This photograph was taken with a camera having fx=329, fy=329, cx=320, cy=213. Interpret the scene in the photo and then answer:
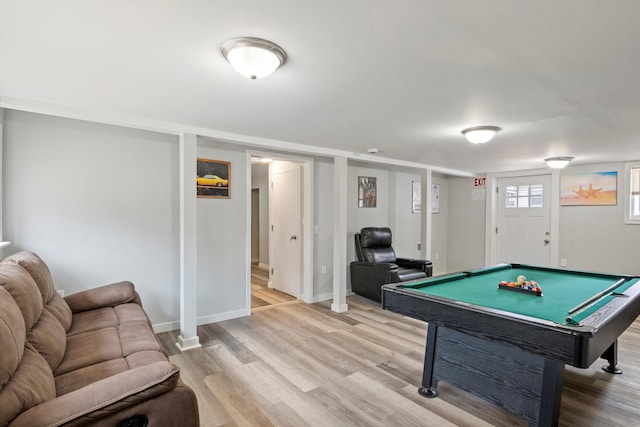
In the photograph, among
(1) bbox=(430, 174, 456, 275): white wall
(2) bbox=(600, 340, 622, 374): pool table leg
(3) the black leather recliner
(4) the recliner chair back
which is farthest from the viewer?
(1) bbox=(430, 174, 456, 275): white wall

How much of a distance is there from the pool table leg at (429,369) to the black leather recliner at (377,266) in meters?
1.94

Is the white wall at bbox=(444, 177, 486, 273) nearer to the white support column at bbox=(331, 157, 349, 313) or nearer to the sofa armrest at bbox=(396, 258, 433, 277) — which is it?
the sofa armrest at bbox=(396, 258, 433, 277)

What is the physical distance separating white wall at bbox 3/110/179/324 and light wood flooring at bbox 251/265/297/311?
4.18 ft

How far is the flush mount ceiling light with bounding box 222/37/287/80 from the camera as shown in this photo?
5.01ft

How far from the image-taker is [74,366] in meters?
1.74

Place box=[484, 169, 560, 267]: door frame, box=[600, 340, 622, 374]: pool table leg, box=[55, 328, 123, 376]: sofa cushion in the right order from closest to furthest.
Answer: box=[55, 328, 123, 376]: sofa cushion, box=[600, 340, 622, 374]: pool table leg, box=[484, 169, 560, 267]: door frame

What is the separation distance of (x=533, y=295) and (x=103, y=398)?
2.54 metres

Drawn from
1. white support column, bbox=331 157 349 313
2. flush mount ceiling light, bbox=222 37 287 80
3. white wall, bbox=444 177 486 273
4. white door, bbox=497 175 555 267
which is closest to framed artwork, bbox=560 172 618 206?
white door, bbox=497 175 555 267

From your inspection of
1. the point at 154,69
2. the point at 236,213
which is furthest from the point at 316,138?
the point at 154,69

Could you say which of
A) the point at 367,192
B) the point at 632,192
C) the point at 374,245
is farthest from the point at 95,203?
the point at 632,192

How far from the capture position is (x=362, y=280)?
481cm

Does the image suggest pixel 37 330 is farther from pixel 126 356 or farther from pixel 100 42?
pixel 100 42

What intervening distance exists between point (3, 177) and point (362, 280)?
13.3ft

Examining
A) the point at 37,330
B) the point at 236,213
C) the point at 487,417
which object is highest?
the point at 236,213
